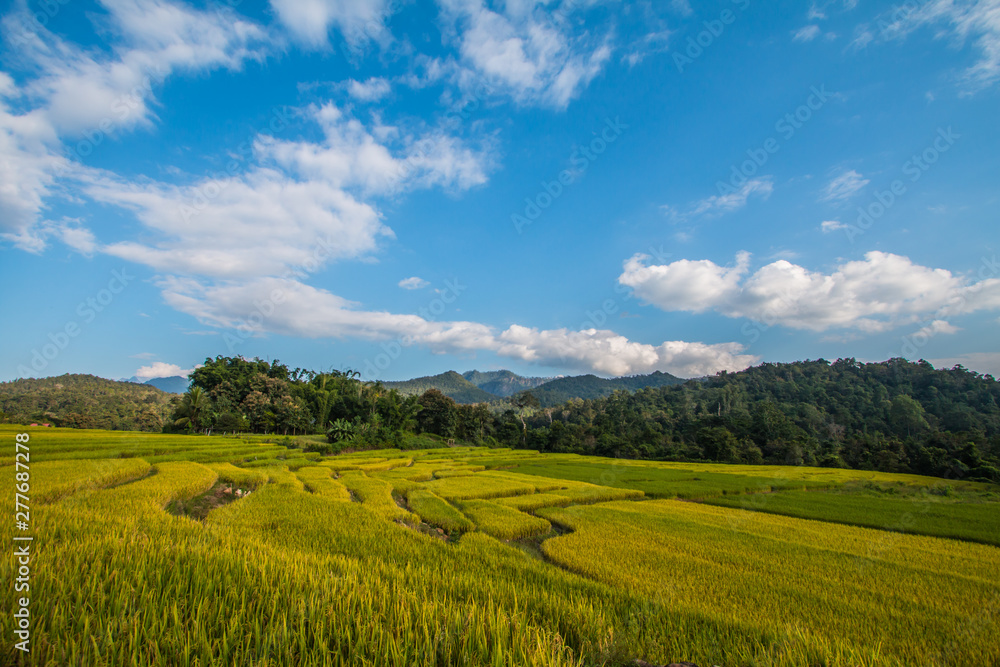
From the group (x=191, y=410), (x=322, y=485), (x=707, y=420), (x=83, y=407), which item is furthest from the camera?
(x=83, y=407)

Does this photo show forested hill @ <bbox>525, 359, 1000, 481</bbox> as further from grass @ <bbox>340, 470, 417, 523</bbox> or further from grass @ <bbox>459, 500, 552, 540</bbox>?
grass @ <bbox>340, 470, 417, 523</bbox>

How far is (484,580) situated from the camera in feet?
17.2

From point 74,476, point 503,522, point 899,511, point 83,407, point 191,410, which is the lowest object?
point 899,511

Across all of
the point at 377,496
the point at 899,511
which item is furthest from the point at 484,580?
the point at 899,511

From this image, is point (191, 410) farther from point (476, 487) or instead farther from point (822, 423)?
point (822, 423)

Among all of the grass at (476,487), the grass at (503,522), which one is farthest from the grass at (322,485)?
the grass at (503,522)

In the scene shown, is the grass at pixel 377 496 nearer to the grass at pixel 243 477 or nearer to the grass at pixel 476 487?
the grass at pixel 476 487

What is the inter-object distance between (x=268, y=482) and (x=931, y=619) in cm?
1909

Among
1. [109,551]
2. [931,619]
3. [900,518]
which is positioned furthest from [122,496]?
[900,518]

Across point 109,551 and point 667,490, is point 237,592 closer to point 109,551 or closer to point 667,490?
point 109,551

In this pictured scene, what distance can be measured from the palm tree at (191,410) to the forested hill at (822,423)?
41.0m

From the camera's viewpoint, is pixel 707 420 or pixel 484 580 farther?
pixel 707 420

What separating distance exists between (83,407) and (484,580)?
274ft

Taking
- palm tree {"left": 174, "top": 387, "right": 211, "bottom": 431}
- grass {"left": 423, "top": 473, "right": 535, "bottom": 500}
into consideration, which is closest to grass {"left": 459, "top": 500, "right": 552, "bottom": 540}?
grass {"left": 423, "top": 473, "right": 535, "bottom": 500}
